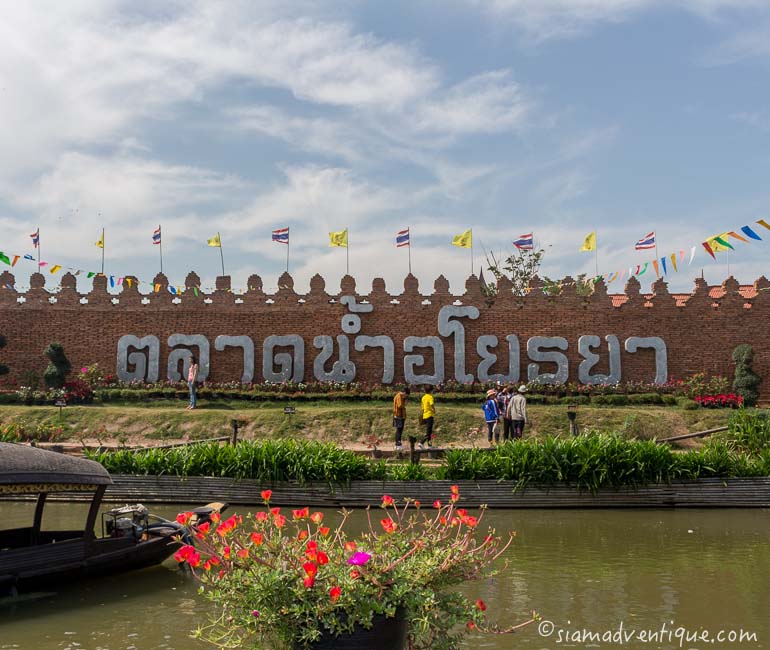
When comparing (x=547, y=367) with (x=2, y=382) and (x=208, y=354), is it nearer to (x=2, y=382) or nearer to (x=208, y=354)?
(x=208, y=354)

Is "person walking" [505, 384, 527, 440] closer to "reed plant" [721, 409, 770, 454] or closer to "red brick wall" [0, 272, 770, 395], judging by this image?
"reed plant" [721, 409, 770, 454]

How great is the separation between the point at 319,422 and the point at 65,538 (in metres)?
11.8

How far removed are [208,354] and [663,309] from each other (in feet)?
48.1

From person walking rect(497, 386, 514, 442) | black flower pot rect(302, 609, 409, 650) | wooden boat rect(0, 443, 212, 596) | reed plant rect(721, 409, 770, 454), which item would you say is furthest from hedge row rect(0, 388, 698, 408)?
black flower pot rect(302, 609, 409, 650)

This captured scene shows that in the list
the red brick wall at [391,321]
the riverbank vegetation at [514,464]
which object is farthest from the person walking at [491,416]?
the red brick wall at [391,321]

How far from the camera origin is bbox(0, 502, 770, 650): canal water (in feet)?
22.9

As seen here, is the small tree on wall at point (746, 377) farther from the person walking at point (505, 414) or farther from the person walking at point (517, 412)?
the person walking at point (517, 412)

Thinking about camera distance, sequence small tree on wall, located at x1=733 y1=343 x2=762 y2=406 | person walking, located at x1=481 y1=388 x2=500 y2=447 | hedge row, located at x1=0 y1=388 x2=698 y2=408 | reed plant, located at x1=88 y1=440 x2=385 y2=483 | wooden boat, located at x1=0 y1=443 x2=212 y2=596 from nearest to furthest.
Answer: wooden boat, located at x1=0 y1=443 x2=212 y2=596 < reed plant, located at x1=88 y1=440 x2=385 y2=483 < person walking, located at x1=481 y1=388 x2=500 y2=447 < hedge row, located at x1=0 y1=388 x2=698 y2=408 < small tree on wall, located at x1=733 y1=343 x2=762 y2=406

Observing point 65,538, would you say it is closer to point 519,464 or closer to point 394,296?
point 519,464

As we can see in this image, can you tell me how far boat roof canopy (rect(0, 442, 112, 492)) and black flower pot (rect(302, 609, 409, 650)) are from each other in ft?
14.2

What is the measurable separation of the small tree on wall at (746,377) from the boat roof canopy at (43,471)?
20670 mm

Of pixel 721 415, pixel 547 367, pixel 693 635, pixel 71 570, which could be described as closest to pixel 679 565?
pixel 693 635

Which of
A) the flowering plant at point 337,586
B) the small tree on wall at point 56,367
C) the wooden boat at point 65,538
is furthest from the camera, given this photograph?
the small tree on wall at point 56,367

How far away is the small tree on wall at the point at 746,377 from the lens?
24.4m
